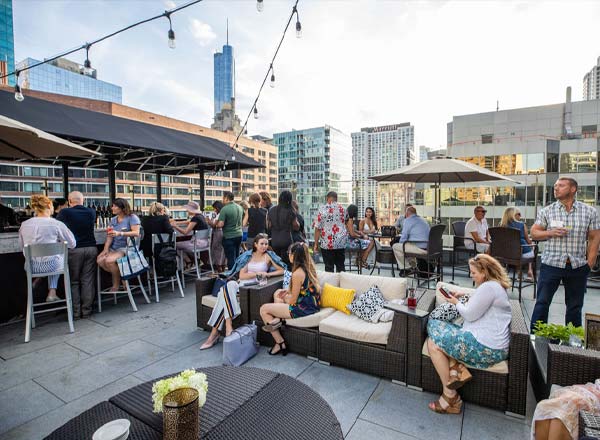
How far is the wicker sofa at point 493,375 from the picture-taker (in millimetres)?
2084

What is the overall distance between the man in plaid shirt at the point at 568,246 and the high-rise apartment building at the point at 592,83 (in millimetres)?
50980

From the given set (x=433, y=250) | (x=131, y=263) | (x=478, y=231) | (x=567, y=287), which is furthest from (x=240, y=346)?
(x=478, y=231)

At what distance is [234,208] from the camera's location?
5.49 meters

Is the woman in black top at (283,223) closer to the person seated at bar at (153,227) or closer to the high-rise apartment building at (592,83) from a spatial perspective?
the person seated at bar at (153,227)

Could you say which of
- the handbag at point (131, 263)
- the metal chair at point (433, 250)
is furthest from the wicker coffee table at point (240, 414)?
the metal chair at point (433, 250)

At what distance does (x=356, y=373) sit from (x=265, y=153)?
297 ft

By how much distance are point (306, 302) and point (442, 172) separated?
3.28m

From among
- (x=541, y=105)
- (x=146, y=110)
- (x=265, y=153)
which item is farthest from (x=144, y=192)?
(x=541, y=105)

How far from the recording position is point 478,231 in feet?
18.2

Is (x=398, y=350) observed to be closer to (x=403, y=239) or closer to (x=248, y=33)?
(x=403, y=239)

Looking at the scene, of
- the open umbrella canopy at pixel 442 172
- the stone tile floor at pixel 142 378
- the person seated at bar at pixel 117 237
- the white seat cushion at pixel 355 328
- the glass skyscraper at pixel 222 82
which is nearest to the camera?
the stone tile floor at pixel 142 378

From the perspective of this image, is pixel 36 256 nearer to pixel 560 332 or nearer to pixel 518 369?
pixel 518 369

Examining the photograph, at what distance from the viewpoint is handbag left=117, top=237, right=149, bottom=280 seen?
431cm

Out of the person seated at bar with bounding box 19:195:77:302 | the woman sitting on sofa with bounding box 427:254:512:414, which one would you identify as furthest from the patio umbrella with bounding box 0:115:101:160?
the woman sitting on sofa with bounding box 427:254:512:414
